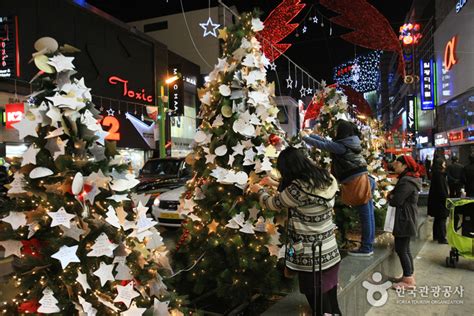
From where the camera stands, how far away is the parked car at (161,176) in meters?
9.52

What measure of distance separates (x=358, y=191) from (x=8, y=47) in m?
12.0

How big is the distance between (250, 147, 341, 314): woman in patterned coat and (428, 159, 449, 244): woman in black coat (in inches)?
224

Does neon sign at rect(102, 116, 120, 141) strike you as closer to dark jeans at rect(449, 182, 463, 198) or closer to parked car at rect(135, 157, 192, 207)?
parked car at rect(135, 157, 192, 207)

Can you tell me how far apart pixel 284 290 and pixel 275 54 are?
4.11m

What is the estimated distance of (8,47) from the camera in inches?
481

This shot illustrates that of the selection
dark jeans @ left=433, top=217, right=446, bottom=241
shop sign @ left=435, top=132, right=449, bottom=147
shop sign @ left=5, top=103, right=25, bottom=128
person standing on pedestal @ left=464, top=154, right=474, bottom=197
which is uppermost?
shop sign @ left=5, top=103, right=25, bottom=128

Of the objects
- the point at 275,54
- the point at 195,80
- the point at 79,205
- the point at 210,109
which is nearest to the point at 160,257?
the point at 79,205

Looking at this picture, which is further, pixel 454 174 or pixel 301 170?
pixel 454 174

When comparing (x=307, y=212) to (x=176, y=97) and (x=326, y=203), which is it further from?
(x=176, y=97)

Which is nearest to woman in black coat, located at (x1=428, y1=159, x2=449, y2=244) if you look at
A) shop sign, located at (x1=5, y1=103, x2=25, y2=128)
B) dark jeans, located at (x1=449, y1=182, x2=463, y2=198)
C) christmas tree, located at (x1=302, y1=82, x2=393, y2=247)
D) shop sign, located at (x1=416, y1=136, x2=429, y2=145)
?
christmas tree, located at (x1=302, y1=82, x2=393, y2=247)

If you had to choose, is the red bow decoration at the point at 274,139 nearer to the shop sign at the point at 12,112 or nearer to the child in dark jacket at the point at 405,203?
the child in dark jacket at the point at 405,203

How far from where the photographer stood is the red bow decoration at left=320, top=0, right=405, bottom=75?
6320mm

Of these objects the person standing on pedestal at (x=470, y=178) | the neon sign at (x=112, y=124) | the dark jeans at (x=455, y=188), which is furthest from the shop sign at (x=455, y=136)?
the neon sign at (x=112, y=124)

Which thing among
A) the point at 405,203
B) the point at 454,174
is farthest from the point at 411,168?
the point at 454,174
